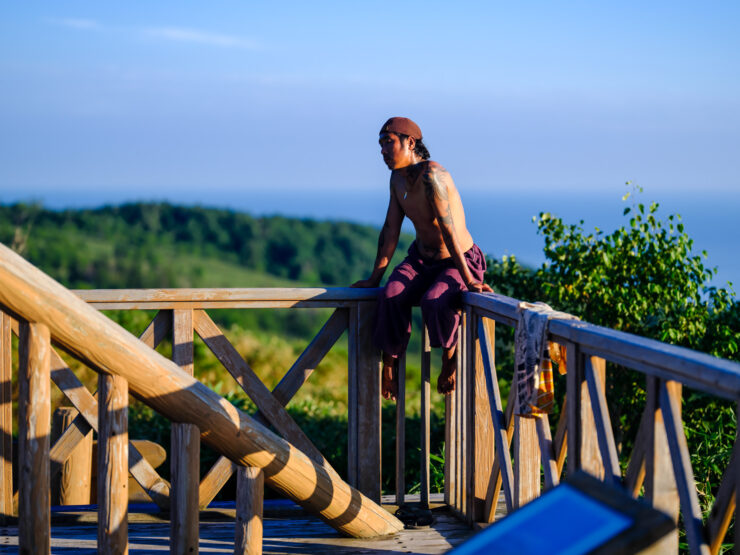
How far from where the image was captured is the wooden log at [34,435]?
2334mm

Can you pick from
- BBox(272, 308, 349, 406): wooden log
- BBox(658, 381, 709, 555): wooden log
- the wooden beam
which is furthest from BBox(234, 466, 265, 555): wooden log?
BBox(658, 381, 709, 555): wooden log

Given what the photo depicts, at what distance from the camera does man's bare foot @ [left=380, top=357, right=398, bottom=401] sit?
4266 mm

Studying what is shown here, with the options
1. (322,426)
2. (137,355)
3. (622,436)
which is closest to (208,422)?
(137,355)

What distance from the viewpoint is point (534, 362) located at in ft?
10.4

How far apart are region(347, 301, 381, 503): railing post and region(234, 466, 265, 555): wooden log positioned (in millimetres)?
1375

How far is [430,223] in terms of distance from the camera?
4.20 meters

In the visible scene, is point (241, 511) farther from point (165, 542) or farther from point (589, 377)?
point (589, 377)

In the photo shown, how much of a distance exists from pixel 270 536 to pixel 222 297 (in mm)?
1138

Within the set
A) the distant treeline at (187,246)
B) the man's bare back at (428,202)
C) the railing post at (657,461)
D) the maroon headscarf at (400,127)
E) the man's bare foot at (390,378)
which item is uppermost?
the maroon headscarf at (400,127)

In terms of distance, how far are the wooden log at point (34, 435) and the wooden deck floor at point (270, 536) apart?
49.9 inches

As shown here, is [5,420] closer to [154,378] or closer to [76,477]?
[76,477]

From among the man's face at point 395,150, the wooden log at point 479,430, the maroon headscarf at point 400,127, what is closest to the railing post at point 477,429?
the wooden log at point 479,430

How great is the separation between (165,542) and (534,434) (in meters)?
1.68

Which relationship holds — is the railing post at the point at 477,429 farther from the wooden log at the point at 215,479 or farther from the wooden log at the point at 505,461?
the wooden log at the point at 215,479
